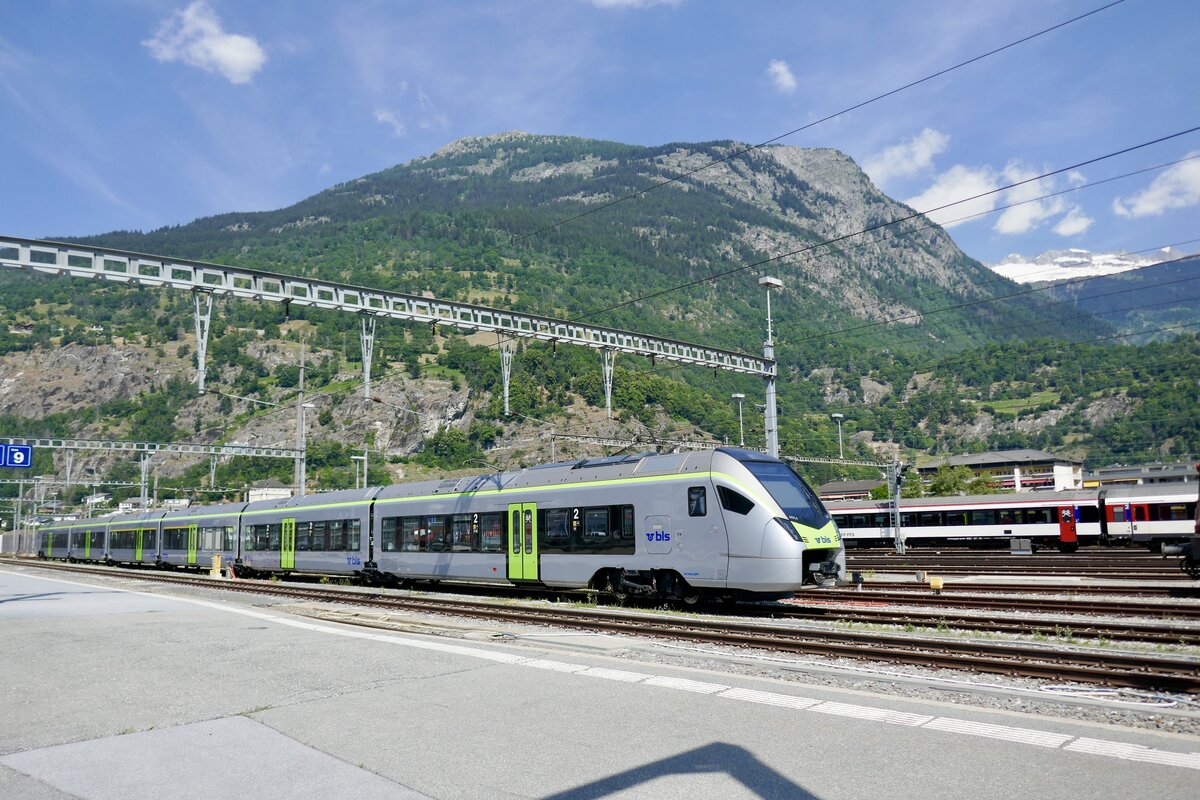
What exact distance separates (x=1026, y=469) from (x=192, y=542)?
387 feet

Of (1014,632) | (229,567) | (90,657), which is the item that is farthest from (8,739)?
(229,567)

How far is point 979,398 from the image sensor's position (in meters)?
178

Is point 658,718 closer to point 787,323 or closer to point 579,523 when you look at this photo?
point 579,523

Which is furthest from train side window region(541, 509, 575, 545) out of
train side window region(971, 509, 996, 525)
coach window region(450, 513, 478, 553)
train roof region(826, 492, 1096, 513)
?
train side window region(971, 509, 996, 525)

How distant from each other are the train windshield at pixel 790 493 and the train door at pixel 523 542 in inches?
241

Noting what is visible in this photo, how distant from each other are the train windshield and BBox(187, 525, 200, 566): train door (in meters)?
29.5

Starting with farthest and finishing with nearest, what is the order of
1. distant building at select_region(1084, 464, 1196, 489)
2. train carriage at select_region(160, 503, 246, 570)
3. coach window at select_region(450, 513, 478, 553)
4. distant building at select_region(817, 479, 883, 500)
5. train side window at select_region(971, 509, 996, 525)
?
distant building at select_region(817, 479, 883, 500)
distant building at select_region(1084, 464, 1196, 489)
train side window at select_region(971, 509, 996, 525)
train carriage at select_region(160, 503, 246, 570)
coach window at select_region(450, 513, 478, 553)

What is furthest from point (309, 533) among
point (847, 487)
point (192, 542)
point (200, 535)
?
point (847, 487)

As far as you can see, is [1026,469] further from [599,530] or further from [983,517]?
[599,530]

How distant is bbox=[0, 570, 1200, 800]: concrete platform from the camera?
5.96 meters

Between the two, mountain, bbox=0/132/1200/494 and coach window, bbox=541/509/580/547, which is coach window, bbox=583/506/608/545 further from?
mountain, bbox=0/132/1200/494

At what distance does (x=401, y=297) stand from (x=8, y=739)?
1584 cm

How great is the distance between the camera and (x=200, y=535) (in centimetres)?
3706

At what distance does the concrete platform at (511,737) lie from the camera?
5.96m
